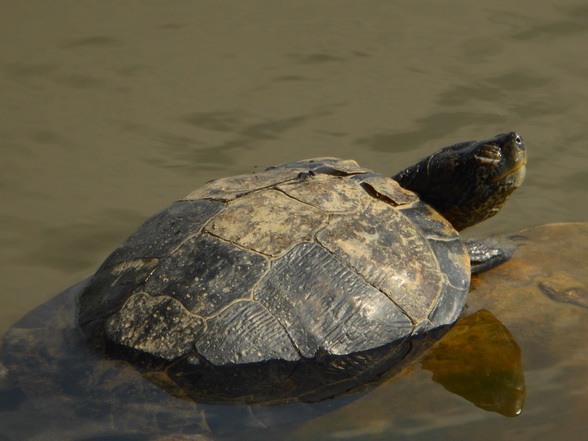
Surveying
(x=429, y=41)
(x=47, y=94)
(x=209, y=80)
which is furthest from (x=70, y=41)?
(x=429, y=41)

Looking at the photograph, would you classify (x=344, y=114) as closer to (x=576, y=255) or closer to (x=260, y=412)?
(x=576, y=255)

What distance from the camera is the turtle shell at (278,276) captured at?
3.08m

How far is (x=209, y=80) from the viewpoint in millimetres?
7109

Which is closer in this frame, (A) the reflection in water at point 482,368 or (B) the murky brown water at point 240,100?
(A) the reflection in water at point 482,368

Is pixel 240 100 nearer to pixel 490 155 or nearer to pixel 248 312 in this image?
pixel 490 155

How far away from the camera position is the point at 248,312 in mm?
3090

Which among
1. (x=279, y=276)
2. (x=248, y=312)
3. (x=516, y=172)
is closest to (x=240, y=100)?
(x=516, y=172)

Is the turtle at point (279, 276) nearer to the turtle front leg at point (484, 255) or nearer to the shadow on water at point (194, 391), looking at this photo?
the shadow on water at point (194, 391)

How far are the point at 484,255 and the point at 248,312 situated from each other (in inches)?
61.8

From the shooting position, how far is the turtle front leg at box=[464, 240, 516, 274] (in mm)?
4027

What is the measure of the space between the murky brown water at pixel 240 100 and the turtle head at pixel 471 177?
1.26 metres

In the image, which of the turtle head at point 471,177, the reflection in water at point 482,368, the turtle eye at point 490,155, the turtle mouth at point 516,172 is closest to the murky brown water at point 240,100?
the turtle head at point 471,177

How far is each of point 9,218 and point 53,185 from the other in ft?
1.58

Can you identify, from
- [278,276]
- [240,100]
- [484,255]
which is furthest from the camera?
[240,100]
